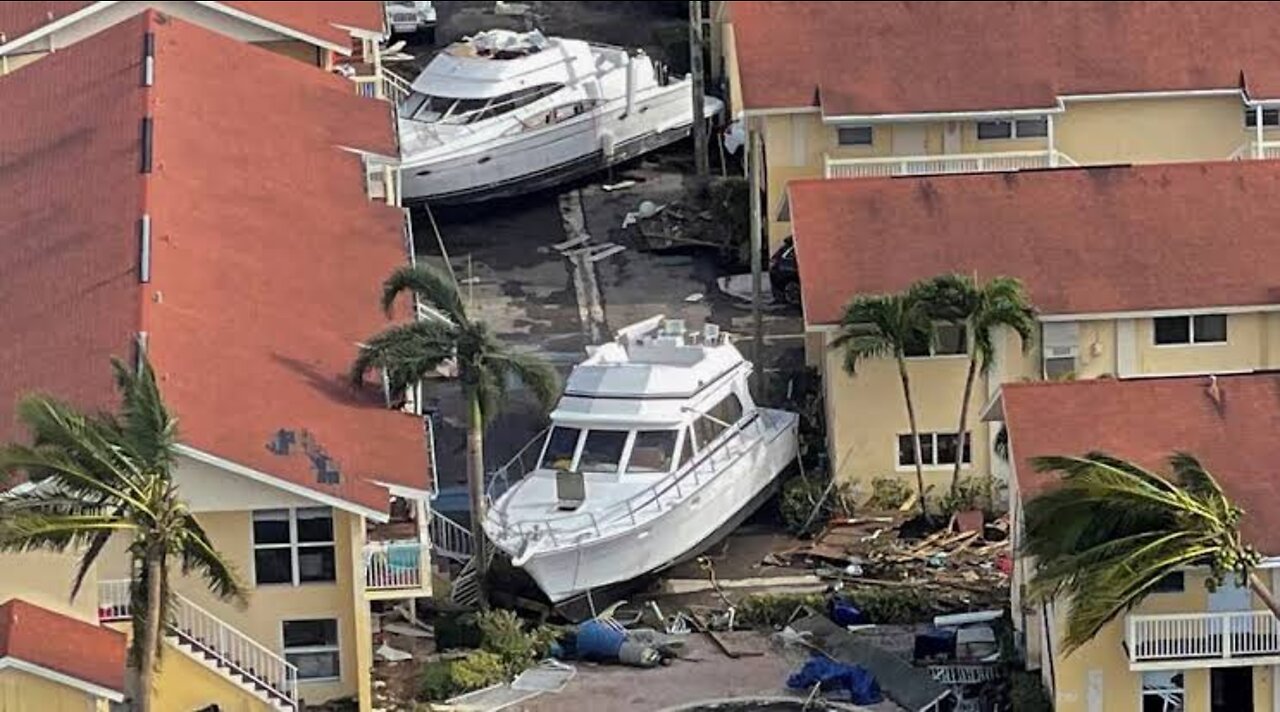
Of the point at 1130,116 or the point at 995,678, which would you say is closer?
the point at 995,678

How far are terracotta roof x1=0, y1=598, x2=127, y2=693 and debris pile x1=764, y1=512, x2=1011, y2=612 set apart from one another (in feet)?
34.8

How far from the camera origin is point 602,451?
165 feet

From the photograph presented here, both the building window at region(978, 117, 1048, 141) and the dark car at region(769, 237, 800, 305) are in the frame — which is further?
the building window at region(978, 117, 1048, 141)

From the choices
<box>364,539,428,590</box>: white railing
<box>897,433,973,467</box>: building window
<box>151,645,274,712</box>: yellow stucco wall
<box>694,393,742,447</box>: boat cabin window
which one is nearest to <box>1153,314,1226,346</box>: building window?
<box>897,433,973,467</box>: building window

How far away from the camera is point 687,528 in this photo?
50.3m

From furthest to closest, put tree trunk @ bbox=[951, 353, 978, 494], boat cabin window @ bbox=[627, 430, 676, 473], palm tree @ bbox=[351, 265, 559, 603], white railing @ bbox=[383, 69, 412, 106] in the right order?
white railing @ bbox=[383, 69, 412, 106]
tree trunk @ bbox=[951, 353, 978, 494]
boat cabin window @ bbox=[627, 430, 676, 473]
palm tree @ bbox=[351, 265, 559, 603]

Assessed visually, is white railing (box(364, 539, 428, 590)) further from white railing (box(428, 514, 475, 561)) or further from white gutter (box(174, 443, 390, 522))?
white railing (box(428, 514, 475, 561))

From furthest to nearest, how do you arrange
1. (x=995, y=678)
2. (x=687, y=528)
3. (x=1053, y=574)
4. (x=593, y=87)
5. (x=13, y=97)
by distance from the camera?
(x=593, y=87)
(x=13, y=97)
(x=687, y=528)
(x=995, y=678)
(x=1053, y=574)

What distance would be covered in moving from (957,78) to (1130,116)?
115 inches

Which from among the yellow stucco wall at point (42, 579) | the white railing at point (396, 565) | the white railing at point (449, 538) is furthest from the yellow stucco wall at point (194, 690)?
the white railing at point (449, 538)

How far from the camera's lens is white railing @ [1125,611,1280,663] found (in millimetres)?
43688

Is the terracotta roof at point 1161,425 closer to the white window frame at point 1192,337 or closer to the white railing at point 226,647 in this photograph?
the white window frame at point 1192,337

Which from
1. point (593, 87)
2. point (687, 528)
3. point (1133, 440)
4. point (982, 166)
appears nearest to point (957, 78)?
point (982, 166)

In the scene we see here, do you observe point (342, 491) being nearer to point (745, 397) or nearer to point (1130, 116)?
point (745, 397)
